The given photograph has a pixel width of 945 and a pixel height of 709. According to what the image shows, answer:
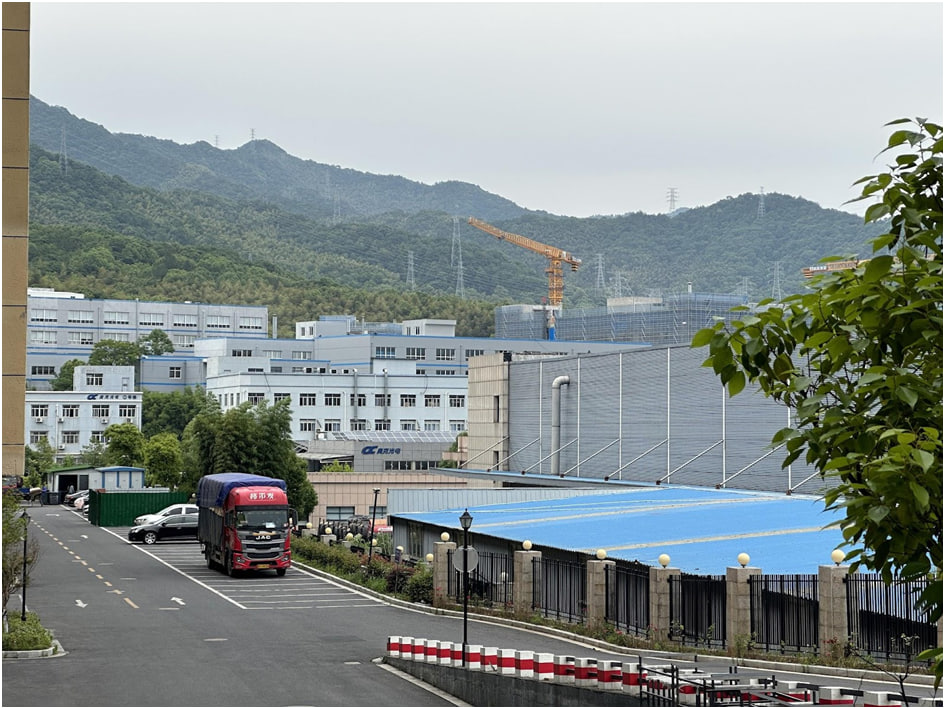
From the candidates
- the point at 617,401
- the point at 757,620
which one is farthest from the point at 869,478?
the point at 617,401

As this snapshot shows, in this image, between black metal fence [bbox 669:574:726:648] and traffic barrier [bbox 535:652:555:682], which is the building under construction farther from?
traffic barrier [bbox 535:652:555:682]

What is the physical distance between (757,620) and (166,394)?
12680 centimetres

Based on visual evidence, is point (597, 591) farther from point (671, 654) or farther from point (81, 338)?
point (81, 338)

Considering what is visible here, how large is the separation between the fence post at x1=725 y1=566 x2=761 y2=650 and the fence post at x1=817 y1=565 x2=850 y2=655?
5.92ft

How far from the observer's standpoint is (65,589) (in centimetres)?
4509

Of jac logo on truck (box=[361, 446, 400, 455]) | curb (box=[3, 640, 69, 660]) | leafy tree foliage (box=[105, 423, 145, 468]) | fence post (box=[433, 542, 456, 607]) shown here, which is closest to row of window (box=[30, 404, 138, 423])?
leafy tree foliage (box=[105, 423, 145, 468])

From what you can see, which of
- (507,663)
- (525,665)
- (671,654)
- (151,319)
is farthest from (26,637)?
(151,319)

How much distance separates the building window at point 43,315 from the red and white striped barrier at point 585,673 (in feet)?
537

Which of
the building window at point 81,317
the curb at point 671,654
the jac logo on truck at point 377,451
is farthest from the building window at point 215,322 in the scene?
the curb at point 671,654

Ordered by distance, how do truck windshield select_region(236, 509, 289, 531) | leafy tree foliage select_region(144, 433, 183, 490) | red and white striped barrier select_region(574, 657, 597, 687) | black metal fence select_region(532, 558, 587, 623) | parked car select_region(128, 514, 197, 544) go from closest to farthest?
1. red and white striped barrier select_region(574, 657, 597, 687)
2. black metal fence select_region(532, 558, 587, 623)
3. truck windshield select_region(236, 509, 289, 531)
4. parked car select_region(128, 514, 197, 544)
5. leafy tree foliage select_region(144, 433, 183, 490)

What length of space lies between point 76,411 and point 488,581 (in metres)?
99.7

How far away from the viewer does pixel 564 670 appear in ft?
74.1

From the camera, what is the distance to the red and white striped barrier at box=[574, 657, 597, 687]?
862 inches

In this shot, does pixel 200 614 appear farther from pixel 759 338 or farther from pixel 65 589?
pixel 759 338
